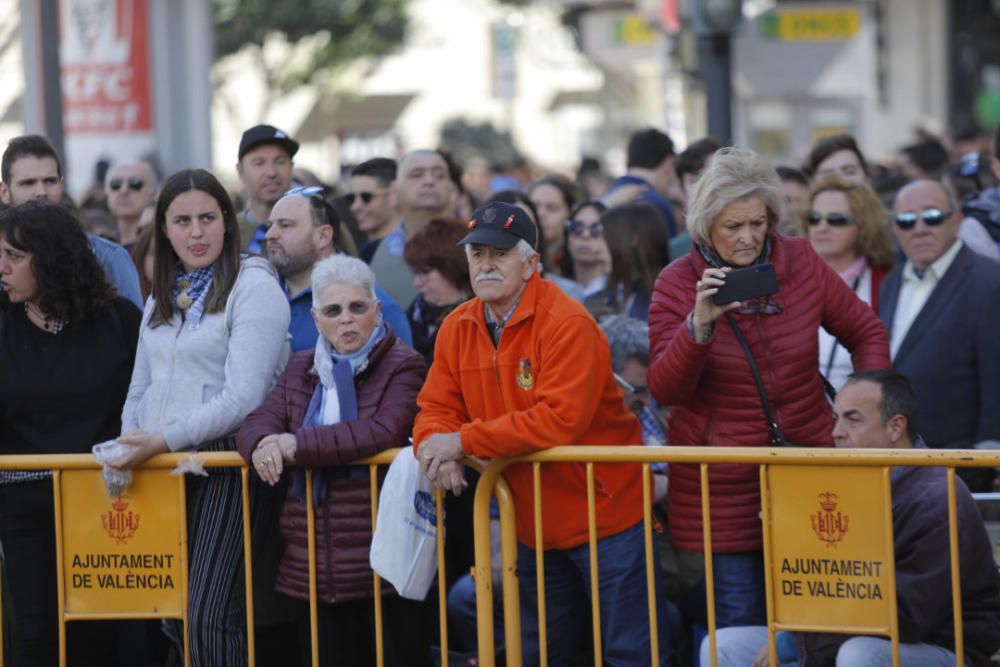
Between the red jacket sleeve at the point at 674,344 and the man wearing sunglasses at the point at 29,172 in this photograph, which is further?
the man wearing sunglasses at the point at 29,172

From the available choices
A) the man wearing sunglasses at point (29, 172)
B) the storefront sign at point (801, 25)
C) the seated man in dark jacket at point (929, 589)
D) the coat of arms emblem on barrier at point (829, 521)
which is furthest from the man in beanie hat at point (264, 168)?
the storefront sign at point (801, 25)

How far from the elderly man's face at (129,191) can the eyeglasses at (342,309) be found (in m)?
4.12

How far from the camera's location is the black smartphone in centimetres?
518

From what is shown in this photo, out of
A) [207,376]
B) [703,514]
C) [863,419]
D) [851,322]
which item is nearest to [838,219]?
[851,322]

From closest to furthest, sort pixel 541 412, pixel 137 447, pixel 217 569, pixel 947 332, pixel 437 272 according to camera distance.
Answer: pixel 541 412
pixel 137 447
pixel 217 569
pixel 947 332
pixel 437 272

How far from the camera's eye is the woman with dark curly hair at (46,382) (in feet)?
19.0

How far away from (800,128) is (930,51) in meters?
3.22

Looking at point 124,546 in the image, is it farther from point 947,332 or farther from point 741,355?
point 947,332

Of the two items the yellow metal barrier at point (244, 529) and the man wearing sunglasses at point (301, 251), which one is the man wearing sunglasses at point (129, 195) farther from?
the yellow metal barrier at point (244, 529)

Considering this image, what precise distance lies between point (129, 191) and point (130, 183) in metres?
0.05

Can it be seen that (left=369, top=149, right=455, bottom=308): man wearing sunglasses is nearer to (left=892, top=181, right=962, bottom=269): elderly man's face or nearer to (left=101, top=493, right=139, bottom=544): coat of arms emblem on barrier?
(left=892, top=181, right=962, bottom=269): elderly man's face

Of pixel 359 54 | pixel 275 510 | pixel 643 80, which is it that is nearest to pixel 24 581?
pixel 275 510

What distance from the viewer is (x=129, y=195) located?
9344 mm

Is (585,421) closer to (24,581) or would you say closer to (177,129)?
(24,581)
